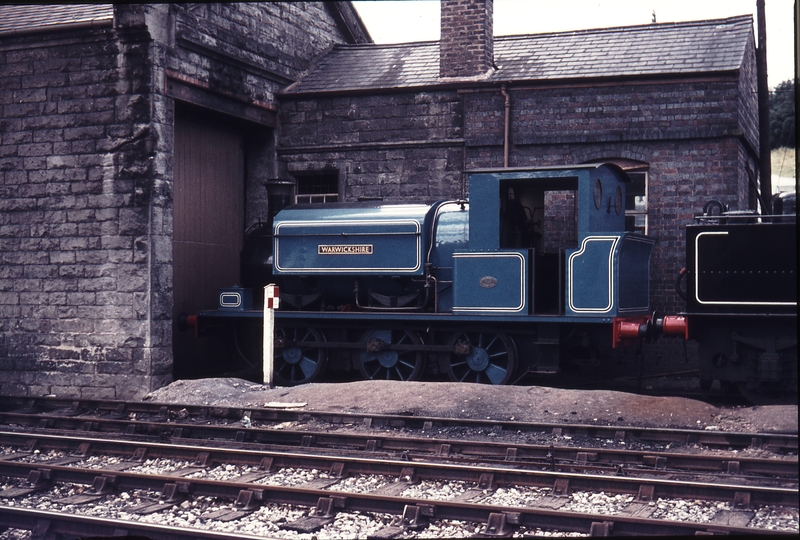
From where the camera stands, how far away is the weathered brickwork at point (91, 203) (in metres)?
11.6

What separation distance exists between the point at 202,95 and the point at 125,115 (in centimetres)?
158

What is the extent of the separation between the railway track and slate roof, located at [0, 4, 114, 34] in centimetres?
587

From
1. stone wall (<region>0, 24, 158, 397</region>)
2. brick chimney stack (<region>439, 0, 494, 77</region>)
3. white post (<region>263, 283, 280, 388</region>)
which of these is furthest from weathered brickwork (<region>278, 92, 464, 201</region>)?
stone wall (<region>0, 24, 158, 397</region>)

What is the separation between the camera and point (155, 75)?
1167 cm

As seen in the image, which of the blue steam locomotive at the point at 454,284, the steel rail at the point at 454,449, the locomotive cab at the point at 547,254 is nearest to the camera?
the steel rail at the point at 454,449

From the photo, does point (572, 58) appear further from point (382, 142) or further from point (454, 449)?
point (454, 449)

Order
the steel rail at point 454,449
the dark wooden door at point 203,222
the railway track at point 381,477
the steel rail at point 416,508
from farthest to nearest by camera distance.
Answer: the dark wooden door at point 203,222
the steel rail at point 454,449
the railway track at point 381,477
the steel rail at point 416,508

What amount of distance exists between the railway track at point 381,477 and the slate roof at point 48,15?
587cm

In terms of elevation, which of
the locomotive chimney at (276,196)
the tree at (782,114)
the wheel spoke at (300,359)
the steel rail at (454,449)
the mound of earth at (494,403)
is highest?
the tree at (782,114)

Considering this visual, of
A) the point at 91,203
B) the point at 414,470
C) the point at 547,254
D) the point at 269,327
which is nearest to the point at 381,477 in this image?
the point at 414,470

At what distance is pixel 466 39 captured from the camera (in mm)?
14352

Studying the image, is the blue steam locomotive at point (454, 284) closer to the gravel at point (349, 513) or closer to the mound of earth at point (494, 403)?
the mound of earth at point (494, 403)

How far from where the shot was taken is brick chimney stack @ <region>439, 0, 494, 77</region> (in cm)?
1427

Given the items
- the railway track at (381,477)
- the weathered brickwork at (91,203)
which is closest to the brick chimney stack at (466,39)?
the weathered brickwork at (91,203)
